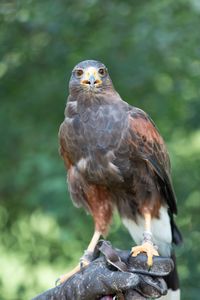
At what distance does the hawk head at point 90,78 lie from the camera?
498cm

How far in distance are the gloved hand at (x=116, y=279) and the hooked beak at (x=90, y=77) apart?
1.11 m

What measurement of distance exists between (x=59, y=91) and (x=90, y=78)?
2863mm

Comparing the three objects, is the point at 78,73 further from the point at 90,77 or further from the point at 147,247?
the point at 147,247

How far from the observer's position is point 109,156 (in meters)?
4.92

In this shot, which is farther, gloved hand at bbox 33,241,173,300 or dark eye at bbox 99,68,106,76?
dark eye at bbox 99,68,106,76

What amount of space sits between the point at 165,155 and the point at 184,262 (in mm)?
1632

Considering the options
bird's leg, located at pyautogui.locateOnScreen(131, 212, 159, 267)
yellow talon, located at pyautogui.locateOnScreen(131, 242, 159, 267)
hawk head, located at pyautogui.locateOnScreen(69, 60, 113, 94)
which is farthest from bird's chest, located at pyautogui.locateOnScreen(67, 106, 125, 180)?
yellow talon, located at pyautogui.locateOnScreen(131, 242, 159, 267)

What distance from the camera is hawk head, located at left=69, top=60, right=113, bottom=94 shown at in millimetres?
4984

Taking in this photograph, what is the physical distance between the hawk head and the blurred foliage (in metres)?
2.26

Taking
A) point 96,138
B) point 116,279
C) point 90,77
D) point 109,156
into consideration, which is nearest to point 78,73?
point 90,77

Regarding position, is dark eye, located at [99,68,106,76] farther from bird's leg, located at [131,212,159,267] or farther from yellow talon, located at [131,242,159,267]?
yellow talon, located at [131,242,159,267]

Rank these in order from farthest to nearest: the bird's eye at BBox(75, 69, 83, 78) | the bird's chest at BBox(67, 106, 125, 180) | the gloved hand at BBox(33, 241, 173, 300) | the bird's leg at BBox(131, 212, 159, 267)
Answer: the bird's eye at BBox(75, 69, 83, 78)
the bird's chest at BBox(67, 106, 125, 180)
the bird's leg at BBox(131, 212, 159, 267)
the gloved hand at BBox(33, 241, 173, 300)

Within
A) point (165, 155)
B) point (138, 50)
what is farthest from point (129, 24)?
point (165, 155)

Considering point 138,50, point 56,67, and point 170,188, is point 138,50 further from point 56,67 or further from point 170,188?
point 170,188
